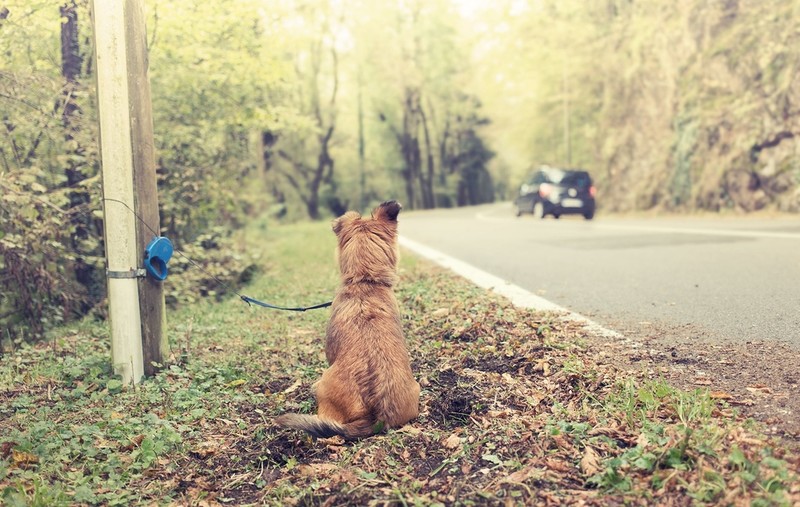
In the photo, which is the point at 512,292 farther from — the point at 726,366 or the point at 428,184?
the point at 428,184

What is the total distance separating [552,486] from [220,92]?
37.2 ft

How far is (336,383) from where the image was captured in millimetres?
3676

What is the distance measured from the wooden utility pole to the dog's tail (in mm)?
1866

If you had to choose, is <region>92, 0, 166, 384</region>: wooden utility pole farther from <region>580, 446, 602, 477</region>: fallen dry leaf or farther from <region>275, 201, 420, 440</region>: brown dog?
<region>580, 446, 602, 477</region>: fallen dry leaf

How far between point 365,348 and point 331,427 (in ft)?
1.58

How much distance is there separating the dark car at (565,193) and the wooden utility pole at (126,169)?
20831mm

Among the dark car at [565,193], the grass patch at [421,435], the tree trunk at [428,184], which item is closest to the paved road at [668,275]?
the grass patch at [421,435]

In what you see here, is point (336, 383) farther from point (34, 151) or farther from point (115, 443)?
point (34, 151)

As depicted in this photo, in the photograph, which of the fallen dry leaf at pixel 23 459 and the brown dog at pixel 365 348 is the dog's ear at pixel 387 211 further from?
the fallen dry leaf at pixel 23 459

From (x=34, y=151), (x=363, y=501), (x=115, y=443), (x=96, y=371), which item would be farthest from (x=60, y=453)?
(x=34, y=151)

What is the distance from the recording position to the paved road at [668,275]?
523 centimetres

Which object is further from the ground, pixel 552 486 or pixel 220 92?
pixel 220 92

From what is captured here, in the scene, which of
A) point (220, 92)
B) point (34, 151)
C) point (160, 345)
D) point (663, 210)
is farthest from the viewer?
point (663, 210)

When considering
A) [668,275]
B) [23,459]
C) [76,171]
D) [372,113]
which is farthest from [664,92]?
[372,113]
